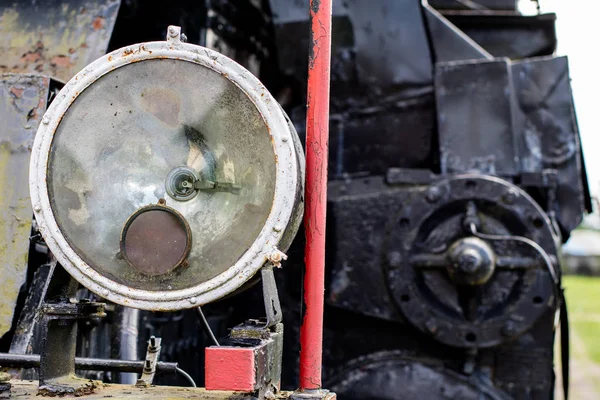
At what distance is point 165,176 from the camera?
1.66 meters

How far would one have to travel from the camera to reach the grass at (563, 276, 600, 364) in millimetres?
8284

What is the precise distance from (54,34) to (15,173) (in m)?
0.56

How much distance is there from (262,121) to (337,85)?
151cm

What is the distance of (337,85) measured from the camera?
3.04 m

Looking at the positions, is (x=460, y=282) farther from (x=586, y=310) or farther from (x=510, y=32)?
(x=586, y=310)

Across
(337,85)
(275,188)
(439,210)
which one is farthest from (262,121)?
(337,85)

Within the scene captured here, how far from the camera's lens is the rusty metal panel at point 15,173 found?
196 cm

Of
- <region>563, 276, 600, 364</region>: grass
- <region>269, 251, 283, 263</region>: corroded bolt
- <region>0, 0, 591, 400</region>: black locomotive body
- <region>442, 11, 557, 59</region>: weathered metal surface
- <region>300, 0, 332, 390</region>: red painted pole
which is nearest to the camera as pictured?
<region>269, 251, 283, 263</region>: corroded bolt

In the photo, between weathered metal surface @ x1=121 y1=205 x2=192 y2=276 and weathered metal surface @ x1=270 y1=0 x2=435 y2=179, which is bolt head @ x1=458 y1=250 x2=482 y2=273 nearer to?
weathered metal surface @ x1=270 y1=0 x2=435 y2=179

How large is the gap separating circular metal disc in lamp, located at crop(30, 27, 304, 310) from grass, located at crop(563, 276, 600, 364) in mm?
4749

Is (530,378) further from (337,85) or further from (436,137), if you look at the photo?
(337,85)

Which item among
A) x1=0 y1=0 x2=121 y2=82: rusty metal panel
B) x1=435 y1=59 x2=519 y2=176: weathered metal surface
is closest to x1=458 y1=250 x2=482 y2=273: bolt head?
x1=435 y1=59 x2=519 y2=176: weathered metal surface

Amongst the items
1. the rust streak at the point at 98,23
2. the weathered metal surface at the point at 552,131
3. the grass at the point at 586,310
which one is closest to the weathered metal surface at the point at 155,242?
the rust streak at the point at 98,23

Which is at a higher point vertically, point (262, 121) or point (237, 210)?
point (262, 121)
